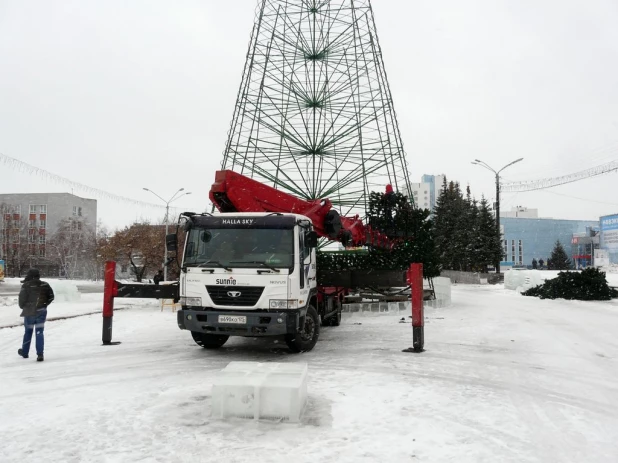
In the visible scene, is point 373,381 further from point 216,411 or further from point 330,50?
point 330,50

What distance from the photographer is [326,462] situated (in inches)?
170

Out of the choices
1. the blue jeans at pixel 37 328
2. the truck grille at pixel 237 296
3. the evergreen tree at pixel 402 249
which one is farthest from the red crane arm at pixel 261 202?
the evergreen tree at pixel 402 249

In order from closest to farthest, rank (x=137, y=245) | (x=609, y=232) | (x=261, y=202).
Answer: (x=261, y=202) < (x=137, y=245) < (x=609, y=232)

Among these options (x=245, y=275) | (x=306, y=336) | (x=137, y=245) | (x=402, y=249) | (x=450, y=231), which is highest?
(x=450, y=231)

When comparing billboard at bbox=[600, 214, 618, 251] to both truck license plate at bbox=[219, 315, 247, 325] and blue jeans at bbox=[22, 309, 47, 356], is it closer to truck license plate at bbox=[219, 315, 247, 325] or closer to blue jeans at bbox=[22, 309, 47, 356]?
truck license plate at bbox=[219, 315, 247, 325]

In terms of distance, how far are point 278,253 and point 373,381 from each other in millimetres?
2692

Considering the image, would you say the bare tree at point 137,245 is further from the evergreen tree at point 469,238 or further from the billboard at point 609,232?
the billboard at point 609,232

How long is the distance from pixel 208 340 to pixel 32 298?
3.23 metres

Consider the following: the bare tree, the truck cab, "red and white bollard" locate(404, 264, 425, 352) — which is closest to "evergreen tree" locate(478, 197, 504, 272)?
the bare tree

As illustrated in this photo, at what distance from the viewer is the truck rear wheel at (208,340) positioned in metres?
9.80

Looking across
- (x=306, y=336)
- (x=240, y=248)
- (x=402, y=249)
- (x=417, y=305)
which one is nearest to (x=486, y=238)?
(x=402, y=249)

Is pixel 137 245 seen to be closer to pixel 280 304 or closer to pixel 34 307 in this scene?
pixel 34 307

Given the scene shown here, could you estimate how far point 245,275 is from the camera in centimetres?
845

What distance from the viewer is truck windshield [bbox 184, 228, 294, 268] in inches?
338
